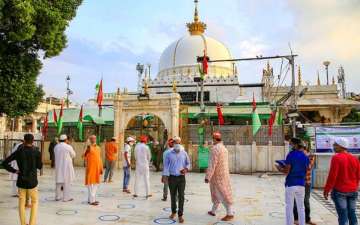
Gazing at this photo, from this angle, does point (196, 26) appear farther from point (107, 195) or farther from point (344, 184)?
point (344, 184)

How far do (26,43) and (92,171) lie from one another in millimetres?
4879

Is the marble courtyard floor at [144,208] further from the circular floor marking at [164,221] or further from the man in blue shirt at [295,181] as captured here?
the man in blue shirt at [295,181]

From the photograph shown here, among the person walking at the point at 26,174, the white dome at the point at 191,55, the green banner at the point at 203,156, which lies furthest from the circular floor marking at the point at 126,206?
the white dome at the point at 191,55

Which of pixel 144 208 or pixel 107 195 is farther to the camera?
pixel 107 195

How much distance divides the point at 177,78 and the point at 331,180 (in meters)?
27.8

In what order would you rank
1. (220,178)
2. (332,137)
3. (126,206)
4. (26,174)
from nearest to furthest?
(26,174)
(220,178)
(126,206)
(332,137)

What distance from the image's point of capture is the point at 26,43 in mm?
10789

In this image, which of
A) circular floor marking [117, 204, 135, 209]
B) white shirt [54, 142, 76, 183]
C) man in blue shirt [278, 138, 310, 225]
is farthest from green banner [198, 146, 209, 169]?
man in blue shirt [278, 138, 310, 225]

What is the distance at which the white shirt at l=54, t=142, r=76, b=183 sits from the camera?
29.1ft

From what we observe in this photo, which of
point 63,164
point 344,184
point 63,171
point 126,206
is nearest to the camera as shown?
point 344,184

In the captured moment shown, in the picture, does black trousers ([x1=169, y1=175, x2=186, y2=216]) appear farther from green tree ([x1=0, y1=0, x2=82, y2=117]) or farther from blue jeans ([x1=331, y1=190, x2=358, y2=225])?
green tree ([x1=0, y1=0, x2=82, y2=117])

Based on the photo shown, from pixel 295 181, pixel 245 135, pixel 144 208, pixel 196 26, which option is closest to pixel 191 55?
pixel 196 26

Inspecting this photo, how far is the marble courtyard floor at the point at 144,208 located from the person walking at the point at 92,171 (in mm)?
273

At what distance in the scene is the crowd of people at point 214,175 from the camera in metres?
5.71
